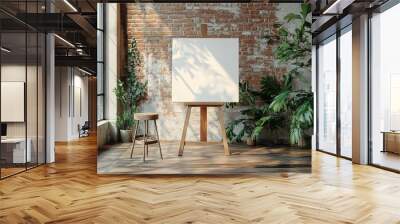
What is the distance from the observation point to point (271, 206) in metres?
3.67

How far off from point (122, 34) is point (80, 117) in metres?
9.50

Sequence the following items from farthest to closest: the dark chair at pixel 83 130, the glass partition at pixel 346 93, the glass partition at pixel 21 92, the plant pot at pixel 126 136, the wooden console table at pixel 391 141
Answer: the dark chair at pixel 83 130 < the glass partition at pixel 346 93 < the wooden console table at pixel 391 141 < the glass partition at pixel 21 92 < the plant pot at pixel 126 136

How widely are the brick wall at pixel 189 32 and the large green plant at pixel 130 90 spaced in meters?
0.10

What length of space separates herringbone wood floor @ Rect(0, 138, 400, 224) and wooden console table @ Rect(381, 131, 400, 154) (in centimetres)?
45

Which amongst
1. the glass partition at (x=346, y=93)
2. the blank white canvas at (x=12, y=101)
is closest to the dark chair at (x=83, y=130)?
the blank white canvas at (x=12, y=101)

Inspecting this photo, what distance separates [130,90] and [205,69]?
112 cm

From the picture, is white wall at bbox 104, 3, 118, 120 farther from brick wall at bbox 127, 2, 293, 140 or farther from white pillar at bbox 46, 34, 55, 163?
white pillar at bbox 46, 34, 55, 163

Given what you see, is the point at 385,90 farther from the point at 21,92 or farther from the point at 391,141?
the point at 21,92

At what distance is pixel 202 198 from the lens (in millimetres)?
4012

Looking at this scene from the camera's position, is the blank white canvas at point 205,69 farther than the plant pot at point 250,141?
Yes

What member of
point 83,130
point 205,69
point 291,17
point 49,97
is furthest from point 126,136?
point 83,130

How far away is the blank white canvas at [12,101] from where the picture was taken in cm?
556

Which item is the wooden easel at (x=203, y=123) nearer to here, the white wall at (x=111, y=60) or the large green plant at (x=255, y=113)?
the large green plant at (x=255, y=113)

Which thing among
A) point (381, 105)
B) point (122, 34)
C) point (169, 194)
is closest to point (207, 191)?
point (169, 194)
